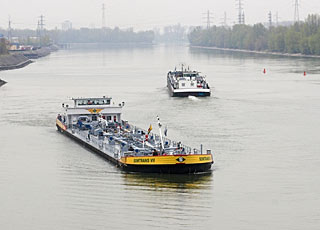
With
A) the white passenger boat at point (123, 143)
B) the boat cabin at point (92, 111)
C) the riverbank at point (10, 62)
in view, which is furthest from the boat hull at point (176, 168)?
the riverbank at point (10, 62)

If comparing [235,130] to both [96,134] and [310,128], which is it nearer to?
[310,128]

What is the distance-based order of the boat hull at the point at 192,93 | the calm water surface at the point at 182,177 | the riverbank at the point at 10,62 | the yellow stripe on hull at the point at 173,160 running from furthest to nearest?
the riverbank at the point at 10,62
the boat hull at the point at 192,93
the yellow stripe on hull at the point at 173,160
the calm water surface at the point at 182,177

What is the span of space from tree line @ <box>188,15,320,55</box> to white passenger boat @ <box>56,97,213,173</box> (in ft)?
168

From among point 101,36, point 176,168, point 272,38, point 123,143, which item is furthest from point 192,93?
point 101,36

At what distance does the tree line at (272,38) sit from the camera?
2921 inches

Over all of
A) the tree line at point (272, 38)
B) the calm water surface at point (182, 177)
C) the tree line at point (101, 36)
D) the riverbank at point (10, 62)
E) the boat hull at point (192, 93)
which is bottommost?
the calm water surface at point (182, 177)

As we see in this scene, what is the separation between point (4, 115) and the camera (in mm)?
27672

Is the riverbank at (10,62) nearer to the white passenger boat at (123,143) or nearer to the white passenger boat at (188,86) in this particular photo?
the white passenger boat at (188,86)

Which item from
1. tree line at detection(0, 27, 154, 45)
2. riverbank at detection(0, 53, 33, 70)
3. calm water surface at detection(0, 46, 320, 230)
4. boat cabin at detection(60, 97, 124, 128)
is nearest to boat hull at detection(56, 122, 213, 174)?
calm water surface at detection(0, 46, 320, 230)

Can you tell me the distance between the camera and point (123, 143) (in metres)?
18.1

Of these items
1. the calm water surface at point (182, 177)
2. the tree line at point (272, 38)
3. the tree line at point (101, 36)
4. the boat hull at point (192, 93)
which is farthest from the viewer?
the tree line at point (101, 36)

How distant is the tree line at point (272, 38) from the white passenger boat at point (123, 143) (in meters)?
51.2

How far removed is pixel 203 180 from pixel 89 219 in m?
3.48

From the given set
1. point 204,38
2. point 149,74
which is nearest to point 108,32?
point 204,38
